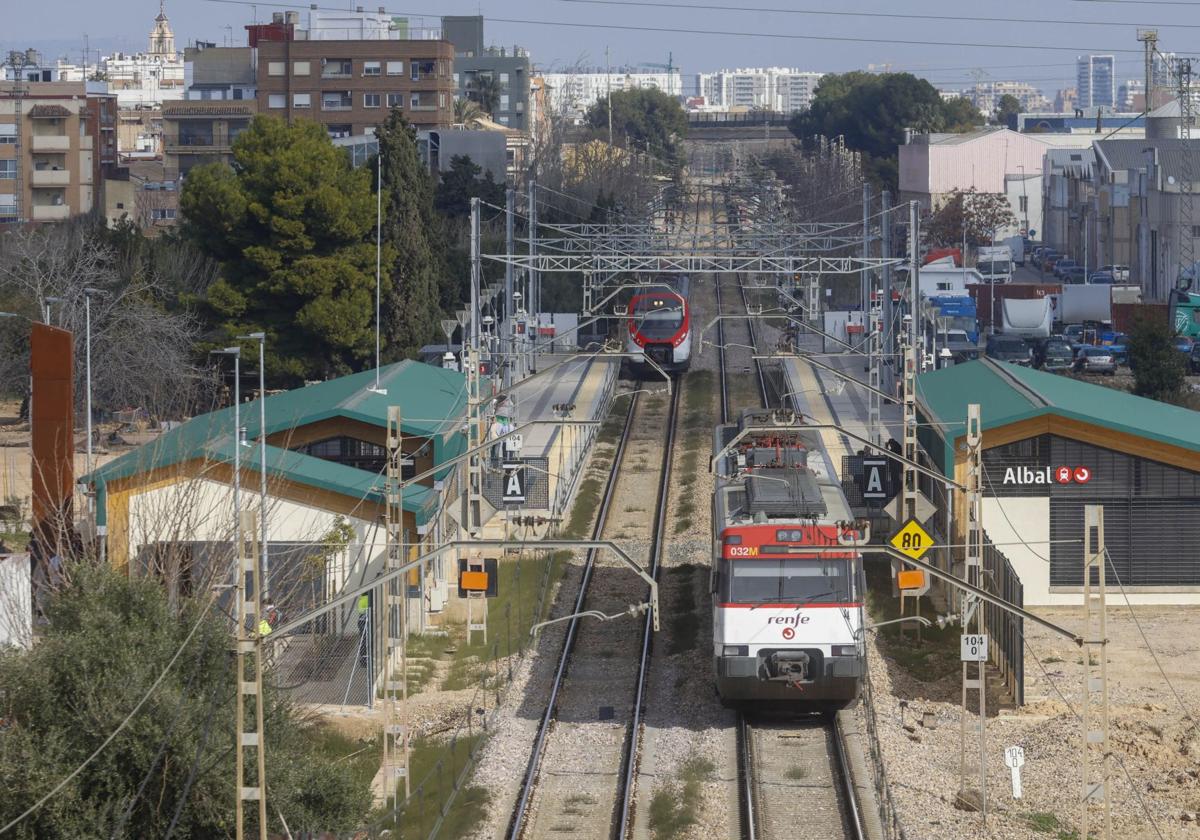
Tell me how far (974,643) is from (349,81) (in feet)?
244

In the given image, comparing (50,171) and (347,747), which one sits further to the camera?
(50,171)

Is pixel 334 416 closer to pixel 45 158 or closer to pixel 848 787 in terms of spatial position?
pixel 848 787

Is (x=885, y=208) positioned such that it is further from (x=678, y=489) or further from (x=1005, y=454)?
(x=1005, y=454)

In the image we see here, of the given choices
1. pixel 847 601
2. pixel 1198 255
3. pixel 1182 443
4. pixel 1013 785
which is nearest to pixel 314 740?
pixel 847 601

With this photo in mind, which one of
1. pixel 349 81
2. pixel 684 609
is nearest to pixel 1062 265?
pixel 349 81

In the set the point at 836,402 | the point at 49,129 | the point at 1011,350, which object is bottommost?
the point at 836,402

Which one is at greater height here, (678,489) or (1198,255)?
(1198,255)

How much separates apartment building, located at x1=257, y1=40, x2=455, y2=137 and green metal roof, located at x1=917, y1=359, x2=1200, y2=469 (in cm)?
5976

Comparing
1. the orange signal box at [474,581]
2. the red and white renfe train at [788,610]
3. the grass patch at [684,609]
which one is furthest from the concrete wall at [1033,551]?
the orange signal box at [474,581]

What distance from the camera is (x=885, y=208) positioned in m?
43.9

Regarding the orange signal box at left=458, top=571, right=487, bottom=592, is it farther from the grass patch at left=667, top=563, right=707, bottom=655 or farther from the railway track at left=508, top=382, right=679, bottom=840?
the grass patch at left=667, top=563, right=707, bottom=655

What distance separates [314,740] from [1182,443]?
45.6 ft

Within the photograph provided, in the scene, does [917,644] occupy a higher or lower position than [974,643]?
lower

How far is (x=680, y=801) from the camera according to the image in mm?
18188
